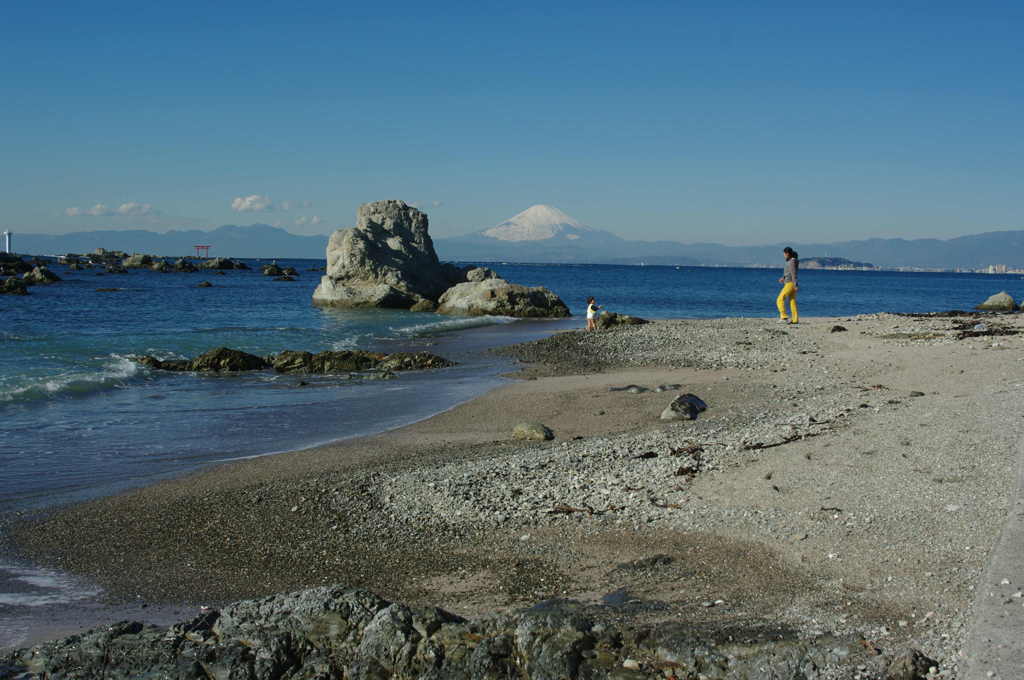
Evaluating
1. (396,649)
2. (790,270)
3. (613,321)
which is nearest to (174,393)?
(396,649)

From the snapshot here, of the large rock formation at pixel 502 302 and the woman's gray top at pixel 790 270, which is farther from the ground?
the woman's gray top at pixel 790 270

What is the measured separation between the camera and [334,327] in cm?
3466

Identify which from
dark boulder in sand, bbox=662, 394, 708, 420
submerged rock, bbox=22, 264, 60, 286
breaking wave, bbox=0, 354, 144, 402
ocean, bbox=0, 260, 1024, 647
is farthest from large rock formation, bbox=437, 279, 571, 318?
submerged rock, bbox=22, 264, 60, 286

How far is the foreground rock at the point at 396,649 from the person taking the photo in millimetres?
4695

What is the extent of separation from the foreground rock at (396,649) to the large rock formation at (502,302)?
3536 centimetres

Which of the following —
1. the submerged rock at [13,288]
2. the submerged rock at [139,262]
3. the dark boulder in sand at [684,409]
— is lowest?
the dark boulder in sand at [684,409]

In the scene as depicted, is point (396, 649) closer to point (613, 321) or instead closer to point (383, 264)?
point (613, 321)

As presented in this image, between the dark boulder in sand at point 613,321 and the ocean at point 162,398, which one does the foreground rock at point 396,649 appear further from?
the dark boulder in sand at point 613,321

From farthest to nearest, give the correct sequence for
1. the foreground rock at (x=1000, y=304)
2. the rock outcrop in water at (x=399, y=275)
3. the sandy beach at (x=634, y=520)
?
1. the foreground rock at (x=1000, y=304)
2. the rock outcrop in water at (x=399, y=275)
3. the sandy beach at (x=634, y=520)

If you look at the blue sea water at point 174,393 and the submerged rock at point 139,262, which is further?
the submerged rock at point 139,262

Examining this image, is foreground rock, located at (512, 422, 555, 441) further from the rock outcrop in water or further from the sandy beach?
the rock outcrop in water

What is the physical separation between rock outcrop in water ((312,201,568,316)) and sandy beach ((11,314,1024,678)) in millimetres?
28535

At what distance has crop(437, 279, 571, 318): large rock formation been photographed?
4094cm

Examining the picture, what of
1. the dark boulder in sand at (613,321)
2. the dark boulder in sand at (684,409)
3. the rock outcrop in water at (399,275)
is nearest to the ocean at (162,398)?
the dark boulder in sand at (613,321)
